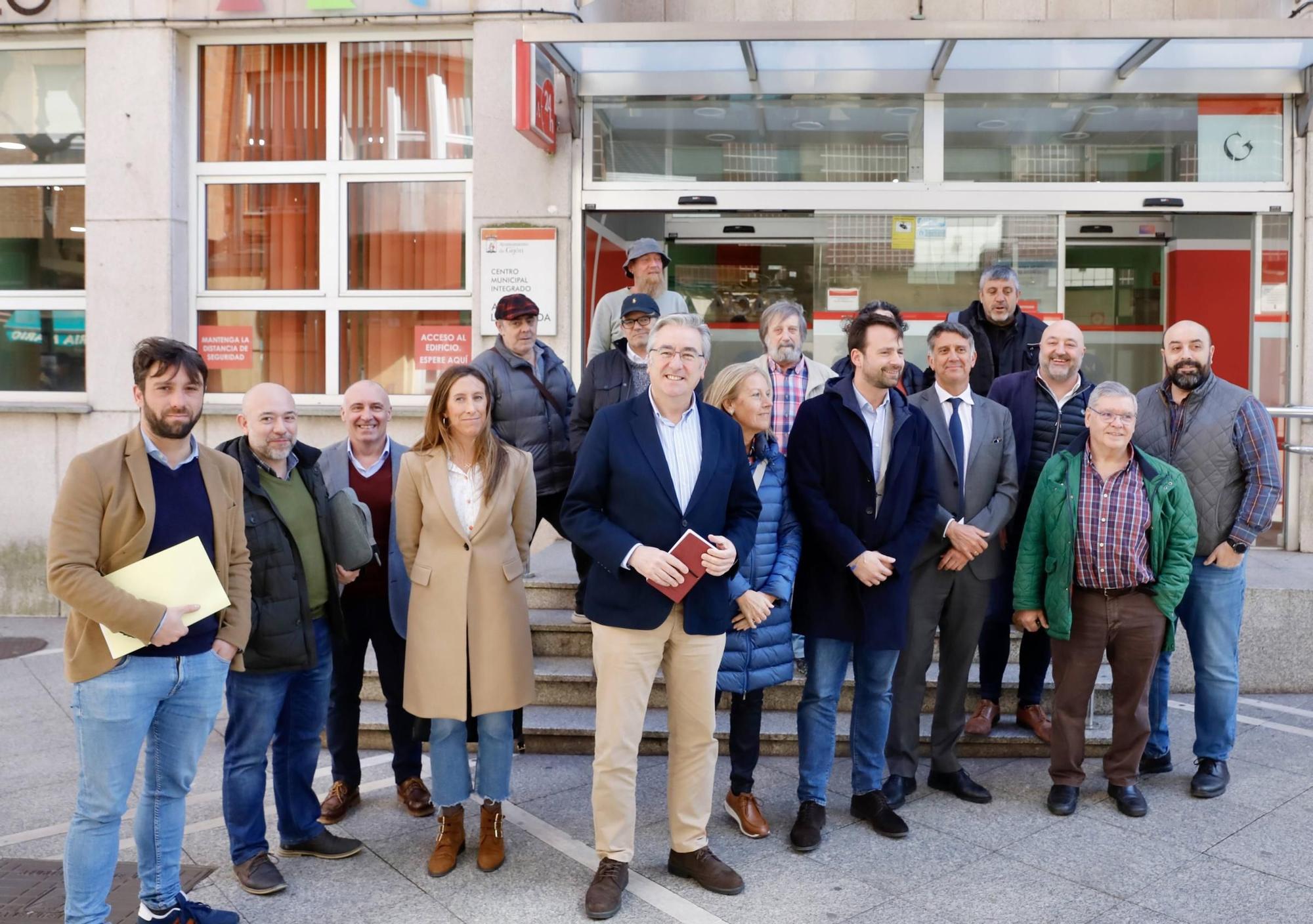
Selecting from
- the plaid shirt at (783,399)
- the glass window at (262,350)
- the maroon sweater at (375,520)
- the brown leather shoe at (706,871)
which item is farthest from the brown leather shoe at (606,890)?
the glass window at (262,350)

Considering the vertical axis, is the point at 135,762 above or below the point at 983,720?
above

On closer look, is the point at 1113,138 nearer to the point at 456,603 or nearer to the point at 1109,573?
the point at 1109,573

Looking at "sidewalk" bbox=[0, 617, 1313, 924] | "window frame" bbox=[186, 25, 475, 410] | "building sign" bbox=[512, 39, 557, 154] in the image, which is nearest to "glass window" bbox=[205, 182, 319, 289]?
"window frame" bbox=[186, 25, 475, 410]

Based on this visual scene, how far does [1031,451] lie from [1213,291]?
18.4ft

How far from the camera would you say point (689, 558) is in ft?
12.2

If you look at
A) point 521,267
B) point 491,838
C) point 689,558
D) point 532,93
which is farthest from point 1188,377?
point 521,267

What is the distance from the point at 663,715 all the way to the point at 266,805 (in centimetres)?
195

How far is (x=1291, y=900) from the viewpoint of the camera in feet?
12.6

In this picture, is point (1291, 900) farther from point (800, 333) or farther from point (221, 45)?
Answer: point (221, 45)

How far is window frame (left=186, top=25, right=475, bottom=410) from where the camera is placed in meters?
8.34

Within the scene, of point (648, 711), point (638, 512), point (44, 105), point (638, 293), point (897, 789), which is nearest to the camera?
point (638, 512)

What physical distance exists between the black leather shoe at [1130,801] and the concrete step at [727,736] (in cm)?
60

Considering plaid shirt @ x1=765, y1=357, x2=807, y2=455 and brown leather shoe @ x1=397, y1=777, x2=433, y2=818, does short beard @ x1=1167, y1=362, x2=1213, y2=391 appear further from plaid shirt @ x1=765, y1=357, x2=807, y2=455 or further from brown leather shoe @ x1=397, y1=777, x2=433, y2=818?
brown leather shoe @ x1=397, y1=777, x2=433, y2=818

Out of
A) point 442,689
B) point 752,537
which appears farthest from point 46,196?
point 752,537
